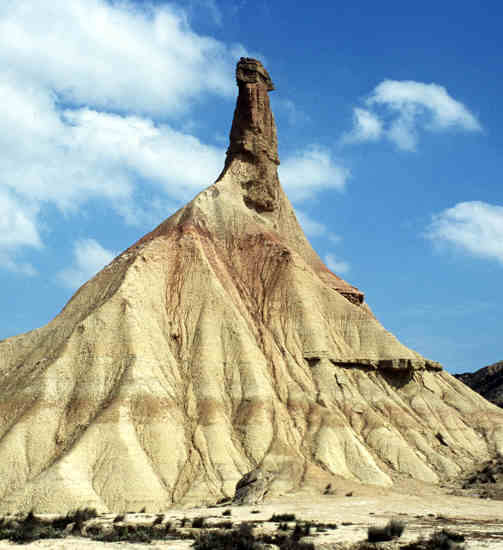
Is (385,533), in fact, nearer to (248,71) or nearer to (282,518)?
(282,518)

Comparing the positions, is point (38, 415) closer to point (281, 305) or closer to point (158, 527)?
point (158, 527)

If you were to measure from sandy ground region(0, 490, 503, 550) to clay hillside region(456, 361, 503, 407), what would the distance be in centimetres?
4678

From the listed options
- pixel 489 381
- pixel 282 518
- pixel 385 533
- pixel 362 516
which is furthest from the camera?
pixel 489 381

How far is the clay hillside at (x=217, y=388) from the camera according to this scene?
1548 inches

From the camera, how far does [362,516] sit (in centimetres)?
2988

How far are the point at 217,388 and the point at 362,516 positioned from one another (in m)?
18.8

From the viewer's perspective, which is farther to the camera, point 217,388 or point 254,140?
point 254,140

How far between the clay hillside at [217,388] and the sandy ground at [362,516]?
2.96m

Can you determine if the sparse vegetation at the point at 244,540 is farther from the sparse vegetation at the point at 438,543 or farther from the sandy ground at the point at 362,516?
the sparse vegetation at the point at 438,543

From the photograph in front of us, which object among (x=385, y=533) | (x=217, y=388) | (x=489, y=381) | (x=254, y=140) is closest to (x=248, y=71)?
(x=254, y=140)

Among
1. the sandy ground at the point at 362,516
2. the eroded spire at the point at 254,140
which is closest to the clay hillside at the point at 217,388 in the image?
the eroded spire at the point at 254,140

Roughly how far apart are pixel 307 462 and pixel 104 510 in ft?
44.5

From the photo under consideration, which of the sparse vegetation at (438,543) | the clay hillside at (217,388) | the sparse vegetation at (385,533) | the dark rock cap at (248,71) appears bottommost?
the sparse vegetation at (438,543)

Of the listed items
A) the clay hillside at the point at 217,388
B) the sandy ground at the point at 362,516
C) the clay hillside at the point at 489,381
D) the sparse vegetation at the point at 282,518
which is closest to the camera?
the sandy ground at the point at 362,516
